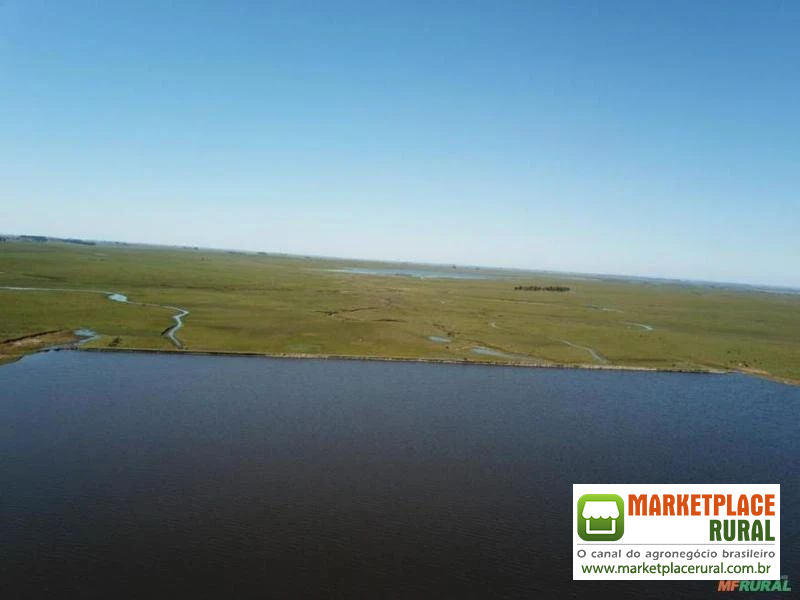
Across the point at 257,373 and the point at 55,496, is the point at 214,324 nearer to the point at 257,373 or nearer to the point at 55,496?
the point at 257,373

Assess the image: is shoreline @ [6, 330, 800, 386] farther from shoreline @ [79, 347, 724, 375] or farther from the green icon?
the green icon

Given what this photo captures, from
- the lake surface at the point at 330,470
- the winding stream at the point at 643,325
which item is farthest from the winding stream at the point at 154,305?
the winding stream at the point at 643,325

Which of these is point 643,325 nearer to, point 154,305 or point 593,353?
point 593,353

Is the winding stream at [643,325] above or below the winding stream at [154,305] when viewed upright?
below

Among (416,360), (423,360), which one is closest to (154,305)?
(416,360)

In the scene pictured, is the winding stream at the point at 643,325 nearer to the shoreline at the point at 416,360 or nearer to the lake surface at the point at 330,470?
the shoreline at the point at 416,360

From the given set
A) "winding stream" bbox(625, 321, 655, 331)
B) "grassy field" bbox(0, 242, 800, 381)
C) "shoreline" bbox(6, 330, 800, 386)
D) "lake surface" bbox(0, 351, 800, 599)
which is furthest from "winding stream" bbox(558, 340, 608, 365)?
"winding stream" bbox(625, 321, 655, 331)

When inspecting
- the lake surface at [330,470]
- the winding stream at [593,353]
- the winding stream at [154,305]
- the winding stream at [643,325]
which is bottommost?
the lake surface at [330,470]
